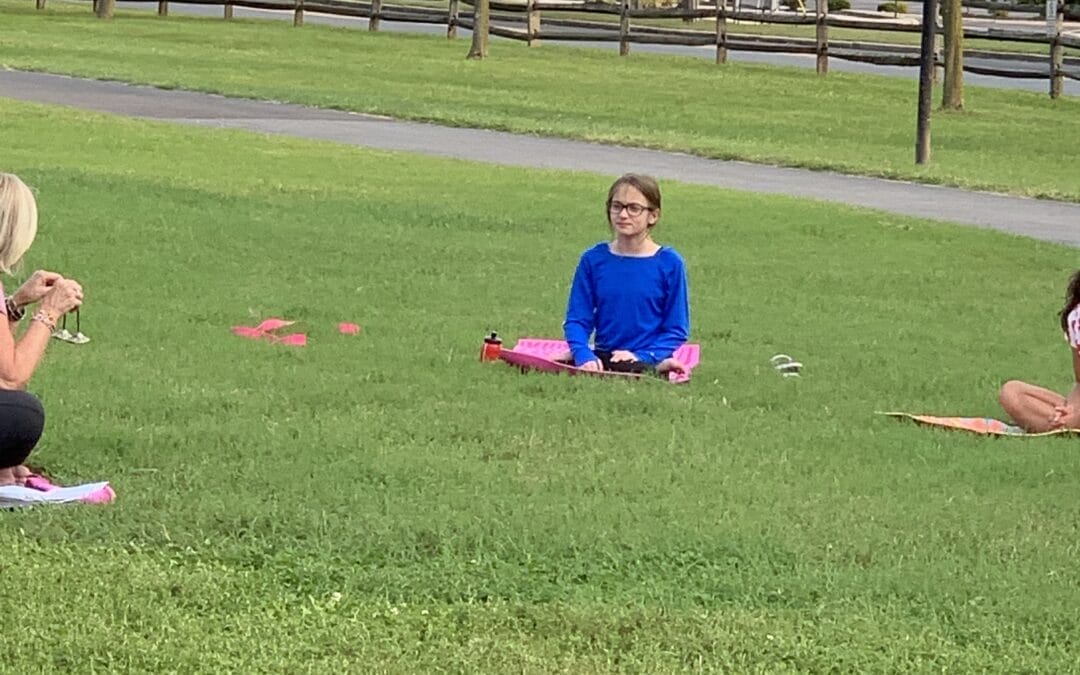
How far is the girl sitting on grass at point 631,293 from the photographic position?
8.66 m

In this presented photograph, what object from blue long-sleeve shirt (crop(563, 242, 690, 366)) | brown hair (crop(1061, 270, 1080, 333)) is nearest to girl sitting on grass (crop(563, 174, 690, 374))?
blue long-sleeve shirt (crop(563, 242, 690, 366))

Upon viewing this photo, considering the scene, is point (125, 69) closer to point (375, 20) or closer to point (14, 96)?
point (14, 96)

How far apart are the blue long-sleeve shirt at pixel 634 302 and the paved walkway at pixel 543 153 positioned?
21.2 ft

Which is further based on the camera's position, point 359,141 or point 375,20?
point 375,20

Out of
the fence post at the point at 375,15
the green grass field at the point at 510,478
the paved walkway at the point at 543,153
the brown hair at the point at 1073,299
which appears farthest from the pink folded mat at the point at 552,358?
the fence post at the point at 375,15

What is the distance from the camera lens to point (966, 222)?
607 inches

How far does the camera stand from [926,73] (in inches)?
737

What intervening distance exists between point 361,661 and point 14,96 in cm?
1952

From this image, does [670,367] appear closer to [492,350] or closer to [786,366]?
[786,366]

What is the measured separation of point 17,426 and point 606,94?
2331 centimetres

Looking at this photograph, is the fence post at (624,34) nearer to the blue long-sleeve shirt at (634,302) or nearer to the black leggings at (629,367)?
the blue long-sleeve shirt at (634,302)

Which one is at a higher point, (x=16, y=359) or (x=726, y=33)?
(x=16, y=359)

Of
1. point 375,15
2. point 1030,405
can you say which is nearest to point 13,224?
point 1030,405

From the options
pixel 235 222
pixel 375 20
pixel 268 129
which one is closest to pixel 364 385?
pixel 235 222
